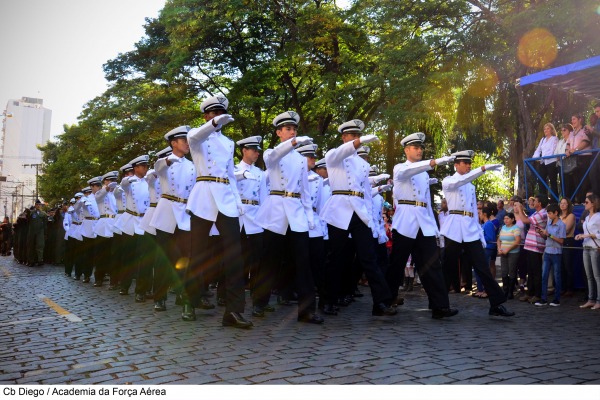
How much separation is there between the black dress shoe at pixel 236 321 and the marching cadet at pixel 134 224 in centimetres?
312

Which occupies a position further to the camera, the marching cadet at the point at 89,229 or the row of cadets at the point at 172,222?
the marching cadet at the point at 89,229

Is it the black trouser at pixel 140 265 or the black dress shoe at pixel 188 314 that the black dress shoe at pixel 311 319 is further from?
the black trouser at pixel 140 265

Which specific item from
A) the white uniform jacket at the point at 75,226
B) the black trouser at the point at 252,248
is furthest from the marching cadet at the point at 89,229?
the black trouser at the point at 252,248

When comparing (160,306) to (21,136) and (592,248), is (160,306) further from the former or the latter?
(21,136)

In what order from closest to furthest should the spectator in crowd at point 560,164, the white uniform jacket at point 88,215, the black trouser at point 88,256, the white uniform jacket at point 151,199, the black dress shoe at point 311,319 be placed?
the black dress shoe at point 311,319, the white uniform jacket at point 151,199, the spectator in crowd at point 560,164, the black trouser at point 88,256, the white uniform jacket at point 88,215

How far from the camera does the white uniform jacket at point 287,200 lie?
25.6 feet

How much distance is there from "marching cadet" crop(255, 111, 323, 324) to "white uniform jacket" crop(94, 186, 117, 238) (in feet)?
17.4

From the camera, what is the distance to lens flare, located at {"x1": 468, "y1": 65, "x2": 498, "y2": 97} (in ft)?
64.1

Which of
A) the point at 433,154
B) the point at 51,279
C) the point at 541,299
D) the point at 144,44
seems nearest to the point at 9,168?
the point at 144,44

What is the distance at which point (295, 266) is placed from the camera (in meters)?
7.71

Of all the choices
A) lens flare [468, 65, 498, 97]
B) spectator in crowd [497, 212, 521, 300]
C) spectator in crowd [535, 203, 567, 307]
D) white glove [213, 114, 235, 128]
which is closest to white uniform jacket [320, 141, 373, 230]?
white glove [213, 114, 235, 128]

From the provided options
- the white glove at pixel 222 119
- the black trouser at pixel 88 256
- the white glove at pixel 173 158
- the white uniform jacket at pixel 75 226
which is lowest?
the black trouser at pixel 88 256

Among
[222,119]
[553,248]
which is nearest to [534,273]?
[553,248]

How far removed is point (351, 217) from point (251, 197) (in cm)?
247
